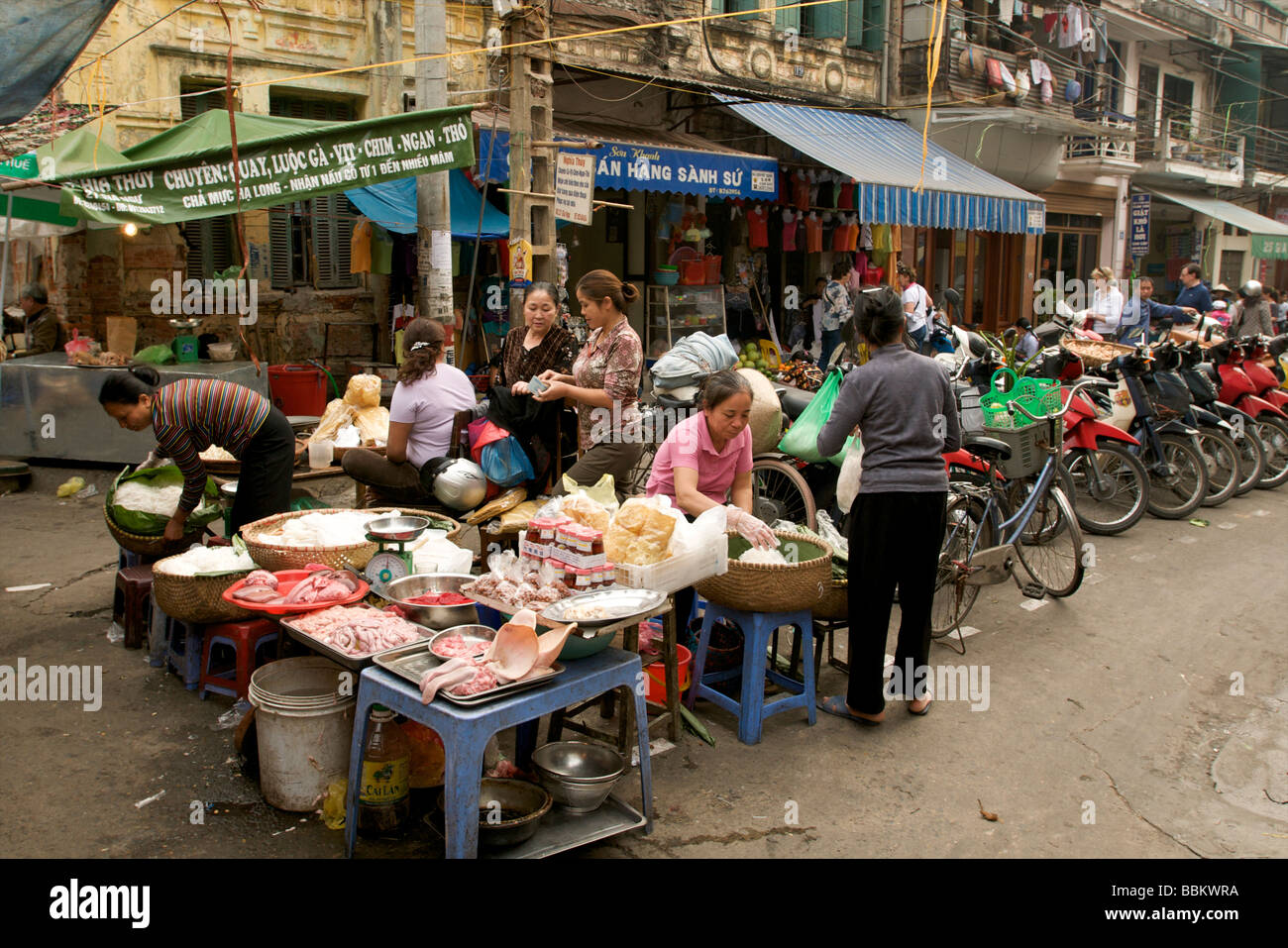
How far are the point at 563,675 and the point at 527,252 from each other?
5.01m

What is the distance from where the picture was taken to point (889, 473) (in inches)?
179

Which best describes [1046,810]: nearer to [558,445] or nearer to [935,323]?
[558,445]

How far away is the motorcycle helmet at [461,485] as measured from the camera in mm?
5820

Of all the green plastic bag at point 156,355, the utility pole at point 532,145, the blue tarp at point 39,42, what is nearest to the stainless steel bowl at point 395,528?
the blue tarp at point 39,42

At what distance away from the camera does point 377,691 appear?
3404mm

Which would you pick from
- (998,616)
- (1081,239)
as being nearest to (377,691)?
(998,616)

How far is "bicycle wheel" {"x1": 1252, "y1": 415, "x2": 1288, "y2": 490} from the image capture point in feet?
33.5

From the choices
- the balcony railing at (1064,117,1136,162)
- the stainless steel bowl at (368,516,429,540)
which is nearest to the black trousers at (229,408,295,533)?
the stainless steel bowl at (368,516,429,540)

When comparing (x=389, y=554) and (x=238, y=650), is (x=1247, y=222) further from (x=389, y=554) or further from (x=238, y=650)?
(x=238, y=650)

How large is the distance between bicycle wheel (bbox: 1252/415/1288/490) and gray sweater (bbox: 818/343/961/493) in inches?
294

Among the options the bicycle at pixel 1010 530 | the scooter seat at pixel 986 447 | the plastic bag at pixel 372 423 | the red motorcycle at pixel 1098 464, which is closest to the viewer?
the bicycle at pixel 1010 530

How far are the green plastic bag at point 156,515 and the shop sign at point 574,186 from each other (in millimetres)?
3902

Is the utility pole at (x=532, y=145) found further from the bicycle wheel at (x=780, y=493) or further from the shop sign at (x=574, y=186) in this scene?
the bicycle wheel at (x=780, y=493)

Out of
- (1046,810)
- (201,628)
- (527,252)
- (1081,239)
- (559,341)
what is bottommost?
(1046,810)
